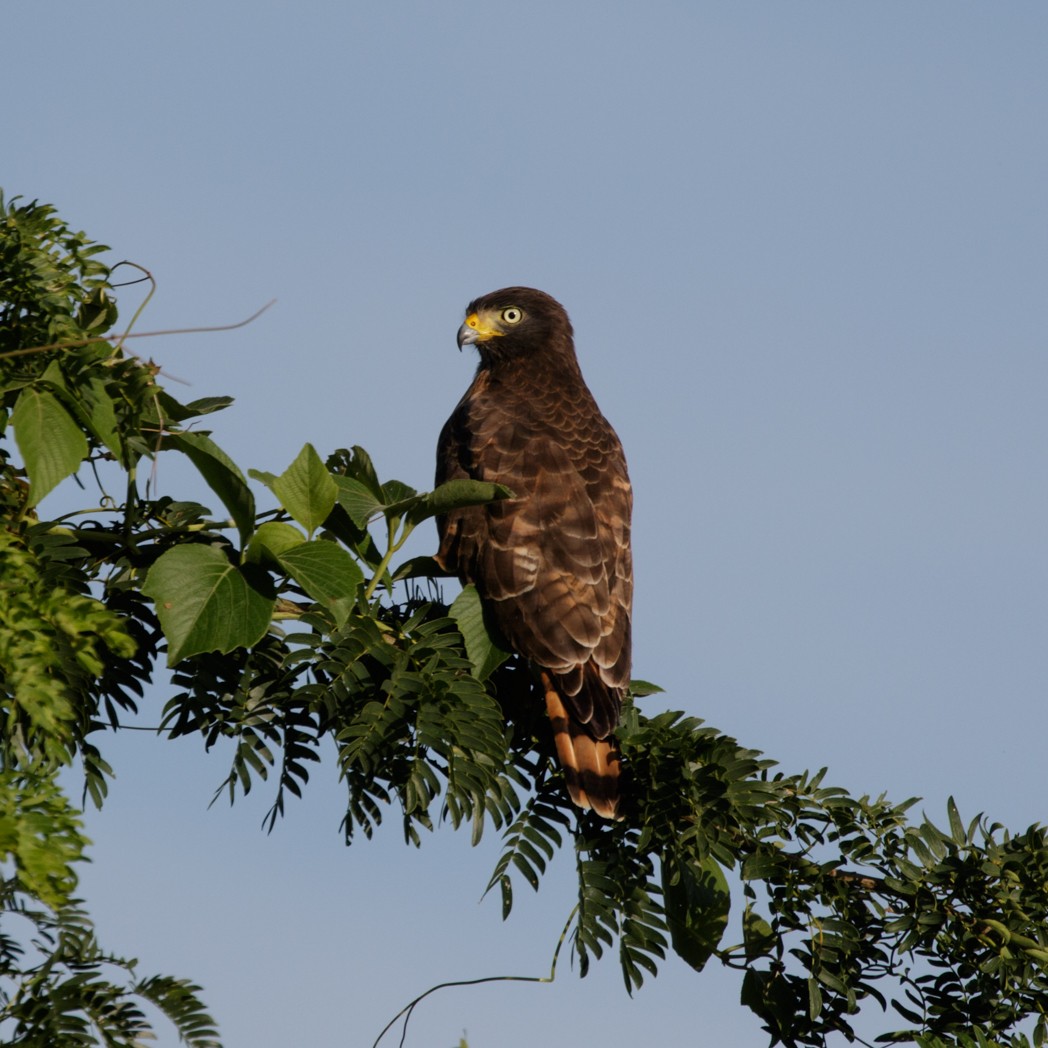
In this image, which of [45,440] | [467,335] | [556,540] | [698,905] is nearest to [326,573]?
[45,440]

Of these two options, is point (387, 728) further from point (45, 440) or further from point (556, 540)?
point (556, 540)

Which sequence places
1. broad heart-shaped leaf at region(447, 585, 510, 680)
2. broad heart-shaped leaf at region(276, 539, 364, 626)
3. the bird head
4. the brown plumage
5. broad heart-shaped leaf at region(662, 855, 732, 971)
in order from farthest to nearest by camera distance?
1. the bird head
2. the brown plumage
3. broad heart-shaped leaf at region(447, 585, 510, 680)
4. broad heart-shaped leaf at region(662, 855, 732, 971)
5. broad heart-shaped leaf at region(276, 539, 364, 626)

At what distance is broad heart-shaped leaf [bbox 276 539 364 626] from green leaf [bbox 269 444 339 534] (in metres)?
0.12

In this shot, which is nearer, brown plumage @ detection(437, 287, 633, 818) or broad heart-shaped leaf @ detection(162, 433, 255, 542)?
broad heart-shaped leaf @ detection(162, 433, 255, 542)

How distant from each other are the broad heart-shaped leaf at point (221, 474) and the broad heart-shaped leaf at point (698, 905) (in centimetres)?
131

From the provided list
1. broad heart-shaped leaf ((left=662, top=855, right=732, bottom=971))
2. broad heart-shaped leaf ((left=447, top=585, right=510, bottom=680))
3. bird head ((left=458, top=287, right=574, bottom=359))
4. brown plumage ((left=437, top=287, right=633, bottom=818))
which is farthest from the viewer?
bird head ((left=458, top=287, right=574, bottom=359))

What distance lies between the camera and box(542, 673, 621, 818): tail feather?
3.11 m

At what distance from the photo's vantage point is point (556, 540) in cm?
453

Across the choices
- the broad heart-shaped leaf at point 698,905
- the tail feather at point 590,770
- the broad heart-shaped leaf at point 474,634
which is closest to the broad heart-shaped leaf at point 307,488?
the broad heart-shaped leaf at point 474,634

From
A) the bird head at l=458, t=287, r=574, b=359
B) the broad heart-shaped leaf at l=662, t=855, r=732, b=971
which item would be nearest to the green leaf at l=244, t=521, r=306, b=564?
the broad heart-shaped leaf at l=662, t=855, r=732, b=971

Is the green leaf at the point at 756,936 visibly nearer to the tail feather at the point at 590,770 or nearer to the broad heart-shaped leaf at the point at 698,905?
the broad heart-shaped leaf at the point at 698,905

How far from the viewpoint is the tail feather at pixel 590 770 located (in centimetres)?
311

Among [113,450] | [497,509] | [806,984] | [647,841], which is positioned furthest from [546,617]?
[113,450]

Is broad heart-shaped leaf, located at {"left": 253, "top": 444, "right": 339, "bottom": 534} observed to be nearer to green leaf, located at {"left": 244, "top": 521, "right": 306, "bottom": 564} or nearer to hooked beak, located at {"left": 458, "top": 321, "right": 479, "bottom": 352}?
green leaf, located at {"left": 244, "top": 521, "right": 306, "bottom": 564}
